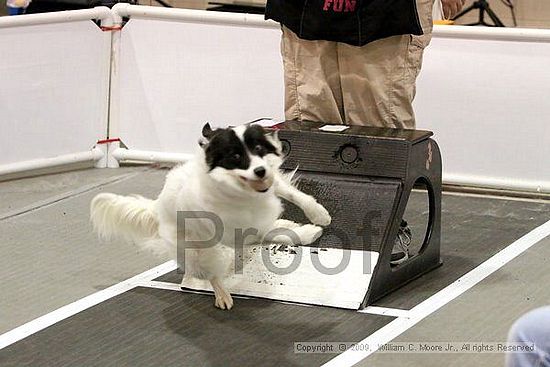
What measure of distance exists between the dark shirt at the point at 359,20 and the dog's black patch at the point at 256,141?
0.92 metres

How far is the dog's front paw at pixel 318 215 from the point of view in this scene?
147 inches

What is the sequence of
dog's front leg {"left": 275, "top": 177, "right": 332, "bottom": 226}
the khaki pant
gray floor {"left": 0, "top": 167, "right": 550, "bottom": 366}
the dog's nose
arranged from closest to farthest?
1. the dog's nose
2. gray floor {"left": 0, "top": 167, "right": 550, "bottom": 366}
3. dog's front leg {"left": 275, "top": 177, "right": 332, "bottom": 226}
4. the khaki pant

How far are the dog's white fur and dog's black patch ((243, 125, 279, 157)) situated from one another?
2 centimetres

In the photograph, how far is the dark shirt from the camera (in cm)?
412

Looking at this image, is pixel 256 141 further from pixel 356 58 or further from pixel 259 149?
pixel 356 58

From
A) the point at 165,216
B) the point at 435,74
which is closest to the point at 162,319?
the point at 165,216

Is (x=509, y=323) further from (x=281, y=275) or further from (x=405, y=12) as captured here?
(x=405, y=12)

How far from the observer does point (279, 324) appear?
11.9 ft

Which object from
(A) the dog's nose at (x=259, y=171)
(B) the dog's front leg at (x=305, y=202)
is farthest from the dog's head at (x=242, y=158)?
(B) the dog's front leg at (x=305, y=202)

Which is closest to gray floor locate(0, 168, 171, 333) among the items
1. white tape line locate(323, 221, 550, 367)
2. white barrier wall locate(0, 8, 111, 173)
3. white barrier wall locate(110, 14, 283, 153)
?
white barrier wall locate(0, 8, 111, 173)

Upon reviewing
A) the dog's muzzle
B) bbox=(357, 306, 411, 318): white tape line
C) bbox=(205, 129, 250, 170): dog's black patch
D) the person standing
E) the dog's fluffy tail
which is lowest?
bbox=(357, 306, 411, 318): white tape line

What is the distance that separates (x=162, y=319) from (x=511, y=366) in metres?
1.99

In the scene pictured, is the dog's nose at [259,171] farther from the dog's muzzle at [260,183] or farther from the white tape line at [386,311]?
the white tape line at [386,311]

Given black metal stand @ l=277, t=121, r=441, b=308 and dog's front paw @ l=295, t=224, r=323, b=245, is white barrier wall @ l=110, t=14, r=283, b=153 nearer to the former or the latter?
black metal stand @ l=277, t=121, r=441, b=308
